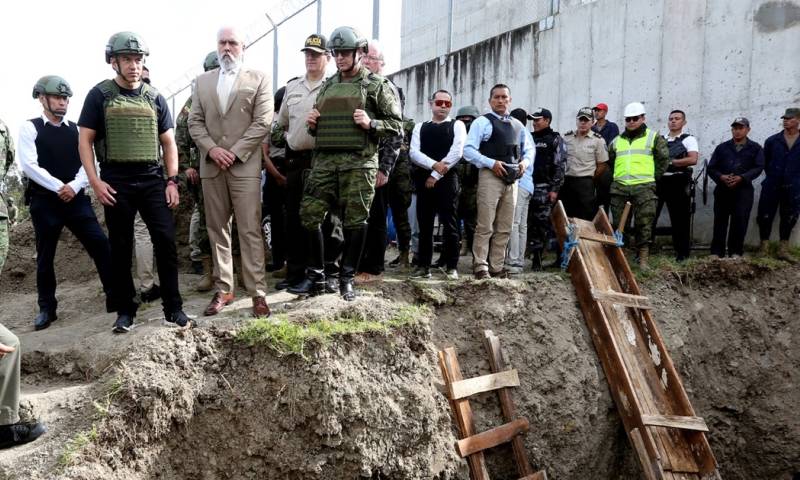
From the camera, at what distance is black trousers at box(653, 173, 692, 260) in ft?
23.6

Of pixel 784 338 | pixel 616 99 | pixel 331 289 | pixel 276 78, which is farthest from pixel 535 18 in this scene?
pixel 331 289

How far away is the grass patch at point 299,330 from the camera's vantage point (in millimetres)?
4281

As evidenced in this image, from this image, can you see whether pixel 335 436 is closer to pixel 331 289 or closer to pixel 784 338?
pixel 331 289

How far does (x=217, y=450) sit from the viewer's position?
4.15 metres

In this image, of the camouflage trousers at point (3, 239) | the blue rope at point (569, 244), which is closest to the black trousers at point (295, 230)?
the camouflage trousers at point (3, 239)

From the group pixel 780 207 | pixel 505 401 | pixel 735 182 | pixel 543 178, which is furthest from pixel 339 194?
pixel 780 207

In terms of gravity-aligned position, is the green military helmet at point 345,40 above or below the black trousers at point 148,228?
above

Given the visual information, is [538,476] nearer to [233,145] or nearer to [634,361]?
[634,361]

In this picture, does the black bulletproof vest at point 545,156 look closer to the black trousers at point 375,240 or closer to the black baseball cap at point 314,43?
the black trousers at point 375,240

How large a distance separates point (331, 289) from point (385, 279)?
29.9 inches

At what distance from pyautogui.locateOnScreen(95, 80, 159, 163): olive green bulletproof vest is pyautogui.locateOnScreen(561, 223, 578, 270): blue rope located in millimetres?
4093

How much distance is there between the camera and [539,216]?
7.17 m

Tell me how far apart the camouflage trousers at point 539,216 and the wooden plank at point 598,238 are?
0.64m

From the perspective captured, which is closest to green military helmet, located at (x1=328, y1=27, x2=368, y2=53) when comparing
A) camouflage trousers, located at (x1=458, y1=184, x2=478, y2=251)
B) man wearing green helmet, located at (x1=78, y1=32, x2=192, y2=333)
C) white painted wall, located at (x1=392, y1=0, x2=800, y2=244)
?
man wearing green helmet, located at (x1=78, y1=32, x2=192, y2=333)
